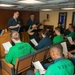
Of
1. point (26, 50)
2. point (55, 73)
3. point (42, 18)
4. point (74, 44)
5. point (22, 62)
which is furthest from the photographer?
point (42, 18)

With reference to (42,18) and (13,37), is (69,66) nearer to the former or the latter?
(13,37)

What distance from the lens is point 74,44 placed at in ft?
11.6

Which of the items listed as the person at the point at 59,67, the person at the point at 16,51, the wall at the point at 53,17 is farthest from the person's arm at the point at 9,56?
the wall at the point at 53,17

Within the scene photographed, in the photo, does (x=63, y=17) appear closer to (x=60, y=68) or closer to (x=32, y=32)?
(x=32, y=32)

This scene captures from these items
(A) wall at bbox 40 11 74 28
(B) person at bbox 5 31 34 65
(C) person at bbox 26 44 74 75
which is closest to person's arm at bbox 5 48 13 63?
(B) person at bbox 5 31 34 65

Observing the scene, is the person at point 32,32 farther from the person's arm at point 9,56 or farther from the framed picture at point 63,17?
the person's arm at point 9,56

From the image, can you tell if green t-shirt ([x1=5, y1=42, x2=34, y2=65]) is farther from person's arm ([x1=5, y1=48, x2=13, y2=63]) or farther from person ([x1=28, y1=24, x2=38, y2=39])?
person ([x1=28, y1=24, x2=38, y2=39])

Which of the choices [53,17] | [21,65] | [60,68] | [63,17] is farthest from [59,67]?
[53,17]

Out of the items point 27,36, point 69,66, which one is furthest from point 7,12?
point 69,66

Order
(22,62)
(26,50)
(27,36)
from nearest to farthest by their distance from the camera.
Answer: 1. (22,62)
2. (26,50)
3. (27,36)

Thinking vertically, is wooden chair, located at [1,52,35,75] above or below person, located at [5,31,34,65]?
below

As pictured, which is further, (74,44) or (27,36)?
(27,36)

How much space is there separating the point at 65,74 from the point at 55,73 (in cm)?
12

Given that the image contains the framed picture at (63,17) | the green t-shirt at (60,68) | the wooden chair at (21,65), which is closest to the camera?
the green t-shirt at (60,68)
